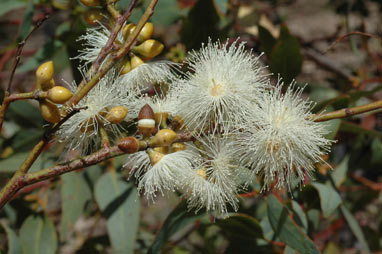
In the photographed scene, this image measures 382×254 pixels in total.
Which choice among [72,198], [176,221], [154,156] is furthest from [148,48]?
[72,198]

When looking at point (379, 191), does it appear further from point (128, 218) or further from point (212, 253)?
point (128, 218)

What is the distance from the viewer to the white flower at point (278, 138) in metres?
1.01

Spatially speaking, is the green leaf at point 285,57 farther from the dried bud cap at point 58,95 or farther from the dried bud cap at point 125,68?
the dried bud cap at point 58,95

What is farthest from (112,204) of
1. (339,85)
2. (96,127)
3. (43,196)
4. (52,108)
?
(339,85)

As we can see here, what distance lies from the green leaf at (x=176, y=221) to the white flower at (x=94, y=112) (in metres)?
0.37

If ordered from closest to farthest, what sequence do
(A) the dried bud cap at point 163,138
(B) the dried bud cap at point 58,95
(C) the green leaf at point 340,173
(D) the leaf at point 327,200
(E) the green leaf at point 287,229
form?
(B) the dried bud cap at point 58,95 < (A) the dried bud cap at point 163,138 < (E) the green leaf at point 287,229 < (D) the leaf at point 327,200 < (C) the green leaf at point 340,173

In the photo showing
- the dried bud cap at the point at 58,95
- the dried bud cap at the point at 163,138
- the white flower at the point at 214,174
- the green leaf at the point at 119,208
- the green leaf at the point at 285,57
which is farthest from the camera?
the green leaf at the point at 119,208

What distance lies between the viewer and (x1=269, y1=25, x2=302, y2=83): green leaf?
1.46 m

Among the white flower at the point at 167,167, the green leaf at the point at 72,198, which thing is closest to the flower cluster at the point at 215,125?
the white flower at the point at 167,167

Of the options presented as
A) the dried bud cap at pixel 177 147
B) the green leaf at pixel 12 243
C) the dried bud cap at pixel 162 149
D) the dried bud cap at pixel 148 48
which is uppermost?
the dried bud cap at pixel 148 48

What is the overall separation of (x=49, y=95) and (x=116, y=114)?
20 centimetres

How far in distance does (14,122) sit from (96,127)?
3.34ft

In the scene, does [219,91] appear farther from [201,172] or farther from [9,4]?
[9,4]

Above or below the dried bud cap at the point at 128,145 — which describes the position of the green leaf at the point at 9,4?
above
